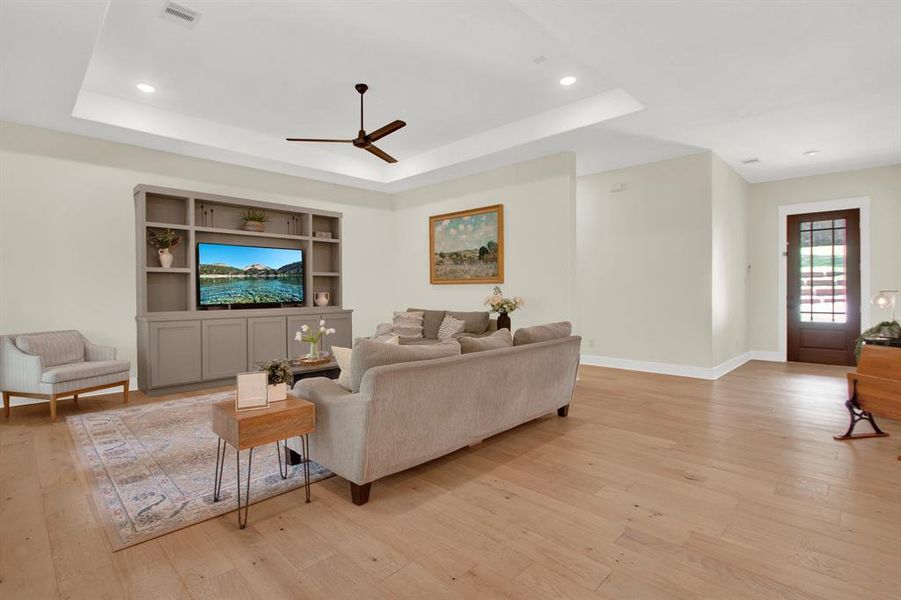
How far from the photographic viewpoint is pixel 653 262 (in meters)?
6.25

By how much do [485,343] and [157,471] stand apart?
7.62ft

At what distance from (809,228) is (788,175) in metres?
0.89

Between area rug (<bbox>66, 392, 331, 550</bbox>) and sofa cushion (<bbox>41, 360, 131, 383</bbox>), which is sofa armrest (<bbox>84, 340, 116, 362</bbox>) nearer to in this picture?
sofa cushion (<bbox>41, 360, 131, 383</bbox>)

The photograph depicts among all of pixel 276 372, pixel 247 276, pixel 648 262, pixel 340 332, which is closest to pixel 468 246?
pixel 340 332

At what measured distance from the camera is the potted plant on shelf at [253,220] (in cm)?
608

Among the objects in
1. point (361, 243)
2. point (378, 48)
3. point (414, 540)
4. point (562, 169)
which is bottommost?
point (414, 540)

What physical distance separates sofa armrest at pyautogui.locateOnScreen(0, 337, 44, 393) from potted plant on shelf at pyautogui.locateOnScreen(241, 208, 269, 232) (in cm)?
269

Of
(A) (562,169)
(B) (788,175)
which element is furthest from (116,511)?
(B) (788,175)

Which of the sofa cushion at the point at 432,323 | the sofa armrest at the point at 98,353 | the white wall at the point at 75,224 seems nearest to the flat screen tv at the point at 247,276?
the white wall at the point at 75,224

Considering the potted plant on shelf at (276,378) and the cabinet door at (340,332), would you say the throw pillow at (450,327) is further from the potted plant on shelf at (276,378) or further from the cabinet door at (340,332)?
the potted plant on shelf at (276,378)

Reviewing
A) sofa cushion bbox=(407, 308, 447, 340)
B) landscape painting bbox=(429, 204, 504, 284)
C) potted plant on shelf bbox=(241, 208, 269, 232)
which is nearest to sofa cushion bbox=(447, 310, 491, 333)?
sofa cushion bbox=(407, 308, 447, 340)

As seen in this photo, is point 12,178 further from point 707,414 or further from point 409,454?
point 707,414

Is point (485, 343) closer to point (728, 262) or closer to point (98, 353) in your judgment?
point (98, 353)

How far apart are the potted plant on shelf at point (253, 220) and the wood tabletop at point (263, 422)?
4.17 metres
